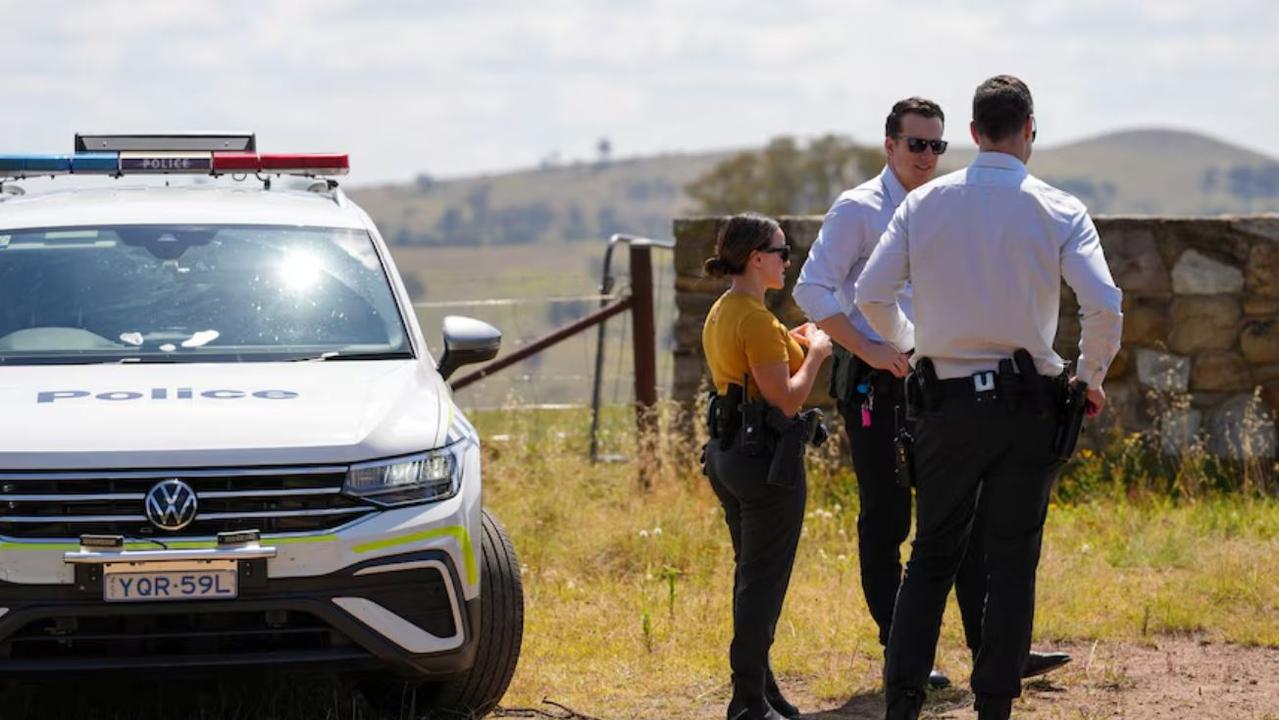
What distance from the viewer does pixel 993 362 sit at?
5.24 meters

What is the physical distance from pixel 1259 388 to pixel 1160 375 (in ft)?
1.68

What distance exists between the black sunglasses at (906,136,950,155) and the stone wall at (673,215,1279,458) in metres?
3.79

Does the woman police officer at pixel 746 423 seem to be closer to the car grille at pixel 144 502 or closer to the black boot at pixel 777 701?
the black boot at pixel 777 701

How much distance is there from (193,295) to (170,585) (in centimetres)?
148

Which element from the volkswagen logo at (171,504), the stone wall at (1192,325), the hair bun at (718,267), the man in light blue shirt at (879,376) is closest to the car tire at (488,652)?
the volkswagen logo at (171,504)

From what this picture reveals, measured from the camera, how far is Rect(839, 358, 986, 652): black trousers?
6094 mm

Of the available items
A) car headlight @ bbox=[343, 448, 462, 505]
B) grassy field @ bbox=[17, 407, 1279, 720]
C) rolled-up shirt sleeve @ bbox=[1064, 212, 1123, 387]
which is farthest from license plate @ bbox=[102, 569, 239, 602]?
rolled-up shirt sleeve @ bbox=[1064, 212, 1123, 387]

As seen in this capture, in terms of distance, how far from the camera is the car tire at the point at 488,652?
227 inches

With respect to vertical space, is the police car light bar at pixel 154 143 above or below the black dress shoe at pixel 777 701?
above

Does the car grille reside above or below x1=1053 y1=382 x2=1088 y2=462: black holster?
below

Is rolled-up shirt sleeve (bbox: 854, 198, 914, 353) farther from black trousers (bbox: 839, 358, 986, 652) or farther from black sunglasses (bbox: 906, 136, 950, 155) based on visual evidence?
black sunglasses (bbox: 906, 136, 950, 155)

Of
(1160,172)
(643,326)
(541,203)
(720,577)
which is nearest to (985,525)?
(720,577)

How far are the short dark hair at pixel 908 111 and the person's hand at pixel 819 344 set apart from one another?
2.86 ft

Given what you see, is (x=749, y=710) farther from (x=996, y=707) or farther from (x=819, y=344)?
(x=819, y=344)
